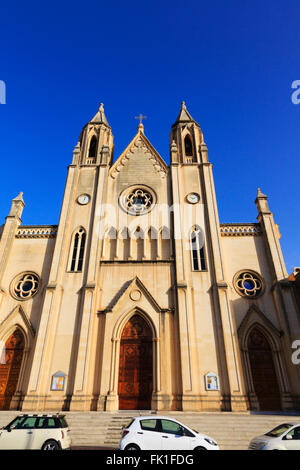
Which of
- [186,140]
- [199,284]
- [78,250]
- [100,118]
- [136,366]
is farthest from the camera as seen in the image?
[100,118]

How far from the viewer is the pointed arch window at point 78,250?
2169 centimetres

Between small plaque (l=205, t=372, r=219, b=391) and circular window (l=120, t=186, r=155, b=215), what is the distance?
13125 millimetres

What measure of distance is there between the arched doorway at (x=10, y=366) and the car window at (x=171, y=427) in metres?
13.5

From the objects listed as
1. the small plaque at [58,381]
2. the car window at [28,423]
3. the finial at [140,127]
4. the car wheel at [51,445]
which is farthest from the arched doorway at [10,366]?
the finial at [140,127]

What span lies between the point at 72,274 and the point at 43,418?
38.6 feet

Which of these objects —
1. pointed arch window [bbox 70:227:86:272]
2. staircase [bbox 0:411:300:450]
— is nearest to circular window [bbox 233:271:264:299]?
staircase [bbox 0:411:300:450]

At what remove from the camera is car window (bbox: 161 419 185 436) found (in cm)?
895

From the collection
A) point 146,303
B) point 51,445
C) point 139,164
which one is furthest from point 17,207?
point 51,445

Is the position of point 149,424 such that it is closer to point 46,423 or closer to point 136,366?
point 46,423

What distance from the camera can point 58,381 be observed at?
58.0 feet

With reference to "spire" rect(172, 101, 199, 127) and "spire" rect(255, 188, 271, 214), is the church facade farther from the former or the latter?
"spire" rect(172, 101, 199, 127)

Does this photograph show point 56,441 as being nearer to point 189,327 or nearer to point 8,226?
point 189,327

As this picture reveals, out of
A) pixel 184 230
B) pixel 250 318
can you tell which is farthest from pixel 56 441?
pixel 184 230

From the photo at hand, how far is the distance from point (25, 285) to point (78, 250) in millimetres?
4751
